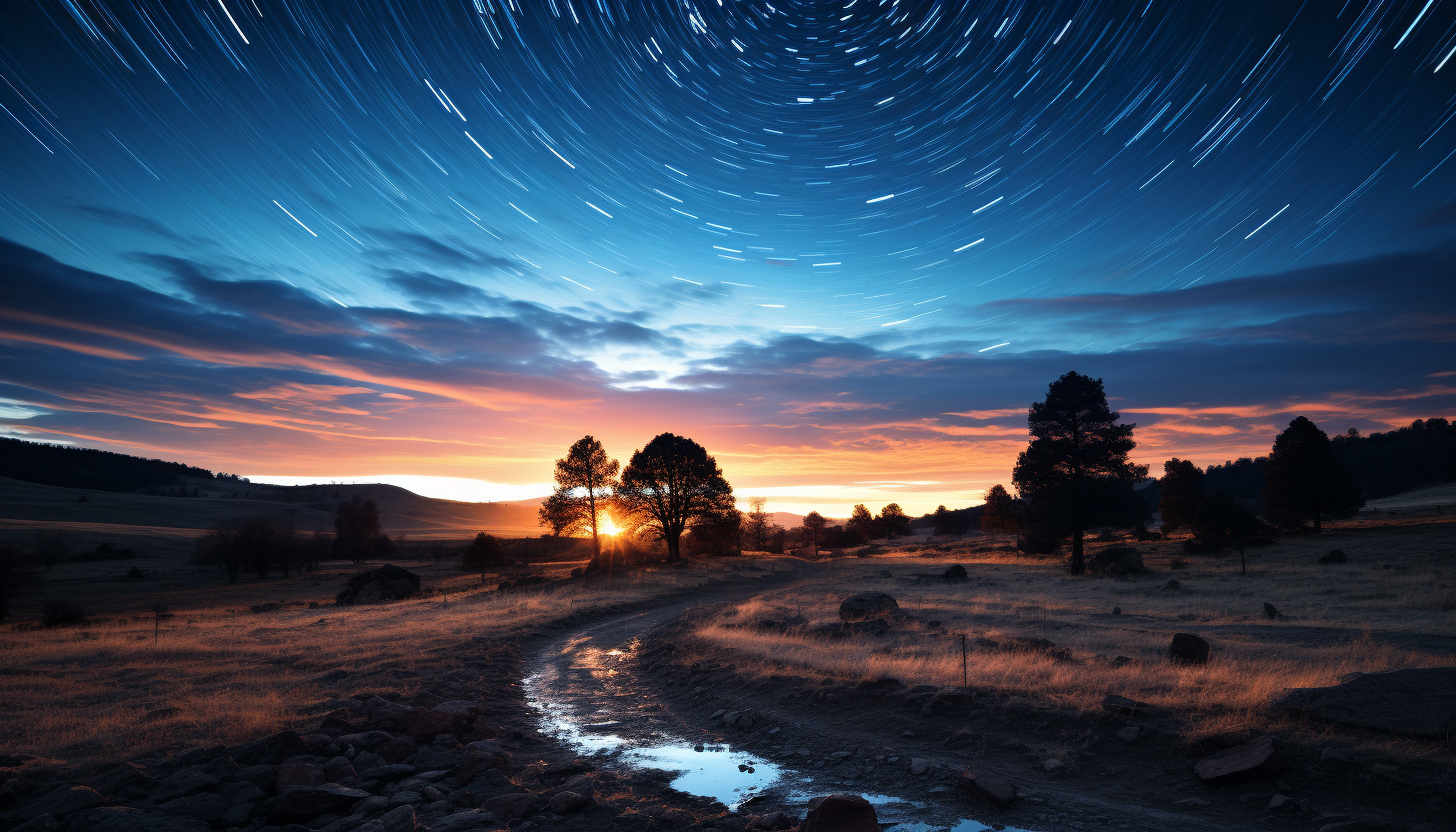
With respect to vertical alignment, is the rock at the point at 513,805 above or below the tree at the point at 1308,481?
below

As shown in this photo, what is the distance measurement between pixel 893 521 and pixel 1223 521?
293 ft

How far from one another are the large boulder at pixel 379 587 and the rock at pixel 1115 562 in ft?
158

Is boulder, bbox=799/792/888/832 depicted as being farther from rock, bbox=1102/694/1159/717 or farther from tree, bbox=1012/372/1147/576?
tree, bbox=1012/372/1147/576

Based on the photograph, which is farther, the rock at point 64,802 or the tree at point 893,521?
the tree at point 893,521

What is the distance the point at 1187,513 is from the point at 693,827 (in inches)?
3007

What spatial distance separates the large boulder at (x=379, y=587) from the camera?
44.1 m

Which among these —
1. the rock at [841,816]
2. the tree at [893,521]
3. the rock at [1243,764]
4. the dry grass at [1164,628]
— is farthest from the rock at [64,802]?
the tree at [893,521]

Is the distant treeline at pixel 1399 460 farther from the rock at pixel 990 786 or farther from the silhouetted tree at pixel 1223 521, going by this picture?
the rock at pixel 990 786

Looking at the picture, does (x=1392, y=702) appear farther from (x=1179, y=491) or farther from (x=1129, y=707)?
(x=1179, y=491)

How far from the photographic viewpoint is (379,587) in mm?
45344

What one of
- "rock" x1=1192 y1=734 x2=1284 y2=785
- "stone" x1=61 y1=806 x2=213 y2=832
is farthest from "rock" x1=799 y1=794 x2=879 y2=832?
"stone" x1=61 y1=806 x2=213 y2=832

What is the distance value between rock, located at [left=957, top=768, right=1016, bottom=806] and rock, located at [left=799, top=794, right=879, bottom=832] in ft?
6.71

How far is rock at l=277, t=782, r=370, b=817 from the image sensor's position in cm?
777

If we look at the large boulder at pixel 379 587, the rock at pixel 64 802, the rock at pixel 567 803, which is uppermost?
the rock at pixel 64 802
